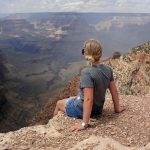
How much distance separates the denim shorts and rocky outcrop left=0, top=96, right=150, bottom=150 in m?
0.15

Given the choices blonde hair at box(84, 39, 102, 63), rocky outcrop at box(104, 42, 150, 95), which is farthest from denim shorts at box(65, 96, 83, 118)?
rocky outcrop at box(104, 42, 150, 95)

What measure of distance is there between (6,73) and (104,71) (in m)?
190

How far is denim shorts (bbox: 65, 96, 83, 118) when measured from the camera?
37.1 ft

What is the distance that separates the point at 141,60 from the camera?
32281 mm

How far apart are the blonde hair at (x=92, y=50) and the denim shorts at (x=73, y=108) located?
151 cm

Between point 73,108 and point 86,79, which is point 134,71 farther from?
point 86,79

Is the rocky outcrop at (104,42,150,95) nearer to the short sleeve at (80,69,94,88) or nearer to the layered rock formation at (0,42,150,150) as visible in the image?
the layered rock formation at (0,42,150,150)

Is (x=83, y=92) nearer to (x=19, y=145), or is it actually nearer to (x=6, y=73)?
(x=19, y=145)

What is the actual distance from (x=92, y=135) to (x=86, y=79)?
1.46 meters

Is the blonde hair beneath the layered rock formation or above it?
above

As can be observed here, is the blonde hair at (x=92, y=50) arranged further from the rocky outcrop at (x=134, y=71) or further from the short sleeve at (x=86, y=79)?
the rocky outcrop at (x=134, y=71)

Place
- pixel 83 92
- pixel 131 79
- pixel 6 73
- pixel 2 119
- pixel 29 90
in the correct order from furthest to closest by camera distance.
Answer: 1. pixel 6 73
2. pixel 29 90
3. pixel 2 119
4. pixel 131 79
5. pixel 83 92

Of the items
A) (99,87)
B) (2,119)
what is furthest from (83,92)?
(2,119)

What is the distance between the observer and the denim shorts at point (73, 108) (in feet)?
37.1
